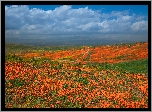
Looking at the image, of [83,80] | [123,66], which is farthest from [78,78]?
[123,66]

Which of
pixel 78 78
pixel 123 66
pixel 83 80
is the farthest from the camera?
pixel 123 66

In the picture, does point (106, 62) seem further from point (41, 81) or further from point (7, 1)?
point (7, 1)

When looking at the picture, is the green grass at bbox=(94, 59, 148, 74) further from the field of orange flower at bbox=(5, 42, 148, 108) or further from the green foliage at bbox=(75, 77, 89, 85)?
the green foliage at bbox=(75, 77, 89, 85)

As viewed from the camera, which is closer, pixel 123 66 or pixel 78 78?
pixel 78 78

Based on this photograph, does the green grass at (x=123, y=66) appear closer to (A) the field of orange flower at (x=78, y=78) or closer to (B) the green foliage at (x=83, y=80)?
(A) the field of orange flower at (x=78, y=78)

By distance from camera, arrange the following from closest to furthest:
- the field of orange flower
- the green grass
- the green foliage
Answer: the field of orange flower < the green foliage < the green grass

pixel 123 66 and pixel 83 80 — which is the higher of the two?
pixel 123 66

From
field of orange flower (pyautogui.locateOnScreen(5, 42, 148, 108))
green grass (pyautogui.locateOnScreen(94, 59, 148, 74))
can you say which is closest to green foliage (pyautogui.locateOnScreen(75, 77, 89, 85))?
field of orange flower (pyautogui.locateOnScreen(5, 42, 148, 108))

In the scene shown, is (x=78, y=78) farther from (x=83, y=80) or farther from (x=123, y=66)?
(x=123, y=66)

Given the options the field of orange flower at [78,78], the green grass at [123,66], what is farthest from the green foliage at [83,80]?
the green grass at [123,66]
